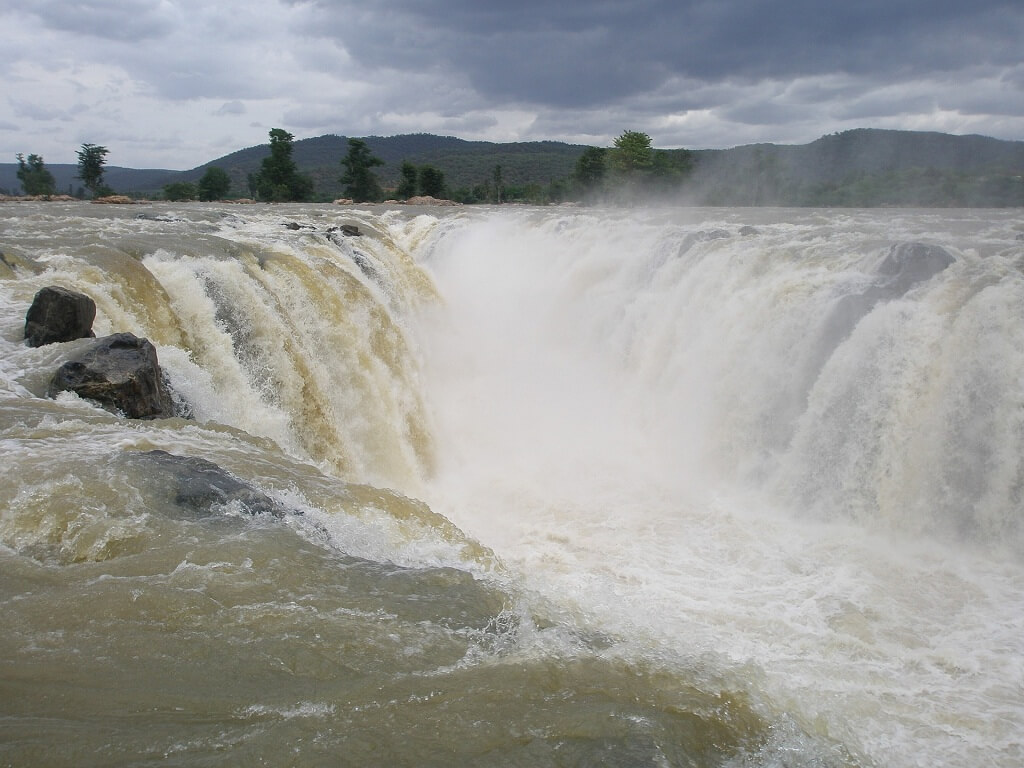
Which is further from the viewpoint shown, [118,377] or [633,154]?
[633,154]

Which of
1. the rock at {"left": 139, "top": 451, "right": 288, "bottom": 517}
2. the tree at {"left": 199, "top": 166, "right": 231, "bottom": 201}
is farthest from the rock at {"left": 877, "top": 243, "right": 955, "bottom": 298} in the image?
the tree at {"left": 199, "top": 166, "right": 231, "bottom": 201}

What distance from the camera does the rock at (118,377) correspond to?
5.43 meters

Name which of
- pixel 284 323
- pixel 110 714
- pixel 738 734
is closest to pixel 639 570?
pixel 738 734

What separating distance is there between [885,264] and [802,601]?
5.22m

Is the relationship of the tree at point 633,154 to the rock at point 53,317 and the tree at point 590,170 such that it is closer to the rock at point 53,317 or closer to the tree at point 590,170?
the tree at point 590,170

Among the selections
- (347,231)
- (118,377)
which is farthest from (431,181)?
(118,377)

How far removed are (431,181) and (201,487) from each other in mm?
48463

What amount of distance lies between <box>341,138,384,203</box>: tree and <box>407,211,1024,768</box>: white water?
140ft

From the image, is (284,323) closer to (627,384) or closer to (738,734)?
(627,384)

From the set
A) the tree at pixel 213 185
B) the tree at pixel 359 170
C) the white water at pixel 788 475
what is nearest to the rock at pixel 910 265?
the white water at pixel 788 475

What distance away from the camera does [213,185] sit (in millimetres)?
53031

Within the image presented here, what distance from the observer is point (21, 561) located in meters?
3.57

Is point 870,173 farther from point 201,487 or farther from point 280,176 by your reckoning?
point 280,176

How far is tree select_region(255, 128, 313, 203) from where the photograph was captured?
Answer: 5159cm
